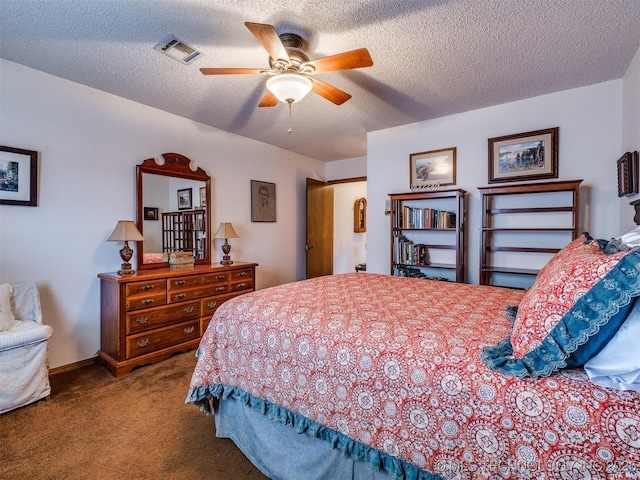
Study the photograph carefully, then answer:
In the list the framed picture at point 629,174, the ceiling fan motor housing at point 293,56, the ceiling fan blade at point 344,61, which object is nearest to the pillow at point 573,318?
the ceiling fan blade at point 344,61

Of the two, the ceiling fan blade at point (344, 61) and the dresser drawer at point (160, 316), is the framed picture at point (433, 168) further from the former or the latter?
the dresser drawer at point (160, 316)

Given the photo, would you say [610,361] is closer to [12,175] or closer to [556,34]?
[556,34]

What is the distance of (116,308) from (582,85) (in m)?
4.54

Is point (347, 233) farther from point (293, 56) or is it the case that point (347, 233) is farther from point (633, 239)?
point (633, 239)

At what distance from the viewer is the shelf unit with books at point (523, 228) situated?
287 cm

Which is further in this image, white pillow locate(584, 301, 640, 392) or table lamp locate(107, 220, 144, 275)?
table lamp locate(107, 220, 144, 275)

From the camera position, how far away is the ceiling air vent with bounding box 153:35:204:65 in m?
2.08

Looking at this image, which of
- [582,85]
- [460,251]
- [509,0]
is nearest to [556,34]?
[509,0]

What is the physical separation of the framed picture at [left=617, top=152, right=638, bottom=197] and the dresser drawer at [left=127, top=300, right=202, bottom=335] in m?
3.78

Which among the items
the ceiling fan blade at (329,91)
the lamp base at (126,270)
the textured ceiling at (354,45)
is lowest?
the lamp base at (126,270)

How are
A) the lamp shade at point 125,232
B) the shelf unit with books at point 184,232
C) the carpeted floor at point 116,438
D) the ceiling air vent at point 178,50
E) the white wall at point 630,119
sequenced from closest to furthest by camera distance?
the carpeted floor at point 116,438, the ceiling air vent at point 178,50, the white wall at point 630,119, the lamp shade at point 125,232, the shelf unit with books at point 184,232

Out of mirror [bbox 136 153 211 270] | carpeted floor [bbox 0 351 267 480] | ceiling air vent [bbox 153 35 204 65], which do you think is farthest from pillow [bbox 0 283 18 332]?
ceiling air vent [bbox 153 35 204 65]

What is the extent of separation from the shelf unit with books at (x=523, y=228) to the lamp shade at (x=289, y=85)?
2.07 metres

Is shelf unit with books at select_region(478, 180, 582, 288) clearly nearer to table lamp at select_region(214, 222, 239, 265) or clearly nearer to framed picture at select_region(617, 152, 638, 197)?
framed picture at select_region(617, 152, 638, 197)
